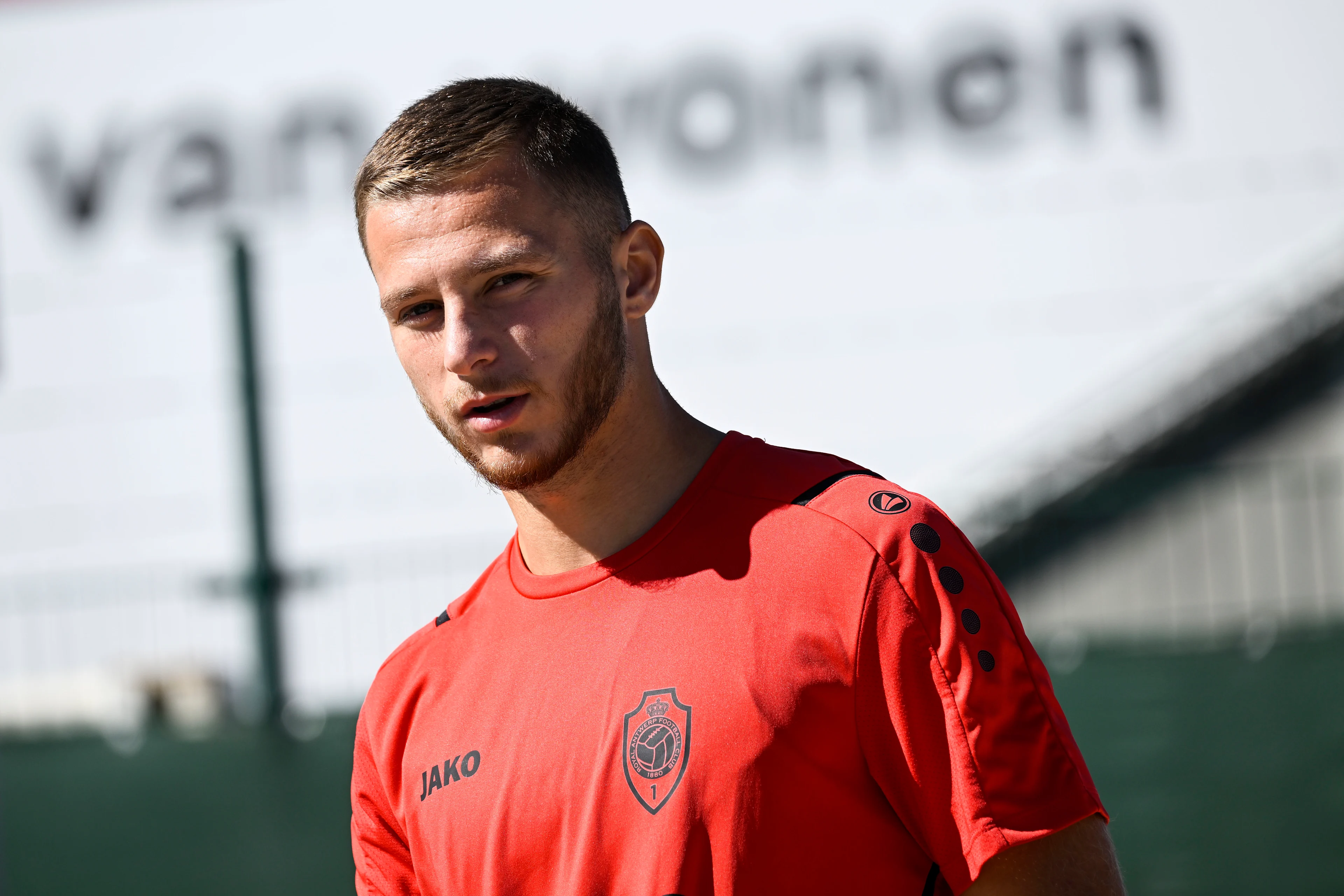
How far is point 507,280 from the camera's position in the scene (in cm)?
184

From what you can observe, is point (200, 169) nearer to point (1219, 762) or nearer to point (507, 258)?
point (1219, 762)

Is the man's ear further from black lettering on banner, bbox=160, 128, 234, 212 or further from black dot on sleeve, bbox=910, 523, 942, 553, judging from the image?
black lettering on banner, bbox=160, 128, 234, 212

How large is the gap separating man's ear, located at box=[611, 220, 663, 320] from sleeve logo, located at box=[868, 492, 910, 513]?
1.39 feet

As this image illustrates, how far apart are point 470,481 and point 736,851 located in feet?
27.3

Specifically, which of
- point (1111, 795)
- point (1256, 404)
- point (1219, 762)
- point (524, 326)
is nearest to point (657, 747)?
point (524, 326)

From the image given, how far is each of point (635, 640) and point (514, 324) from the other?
0.45 meters

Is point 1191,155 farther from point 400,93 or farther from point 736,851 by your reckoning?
point 736,851

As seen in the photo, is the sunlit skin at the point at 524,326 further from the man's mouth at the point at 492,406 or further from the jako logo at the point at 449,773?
the jako logo at the point at 449,773

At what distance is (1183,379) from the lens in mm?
10398

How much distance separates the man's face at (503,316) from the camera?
1.82 meters

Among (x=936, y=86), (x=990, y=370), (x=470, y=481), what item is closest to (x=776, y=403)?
(x=990, y=370)

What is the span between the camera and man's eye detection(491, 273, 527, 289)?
1.83m

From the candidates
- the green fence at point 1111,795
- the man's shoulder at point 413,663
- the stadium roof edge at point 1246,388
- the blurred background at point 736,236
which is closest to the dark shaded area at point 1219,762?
the green fence at point 1111,795

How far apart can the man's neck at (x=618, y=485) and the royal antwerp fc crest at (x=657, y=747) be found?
282mm
